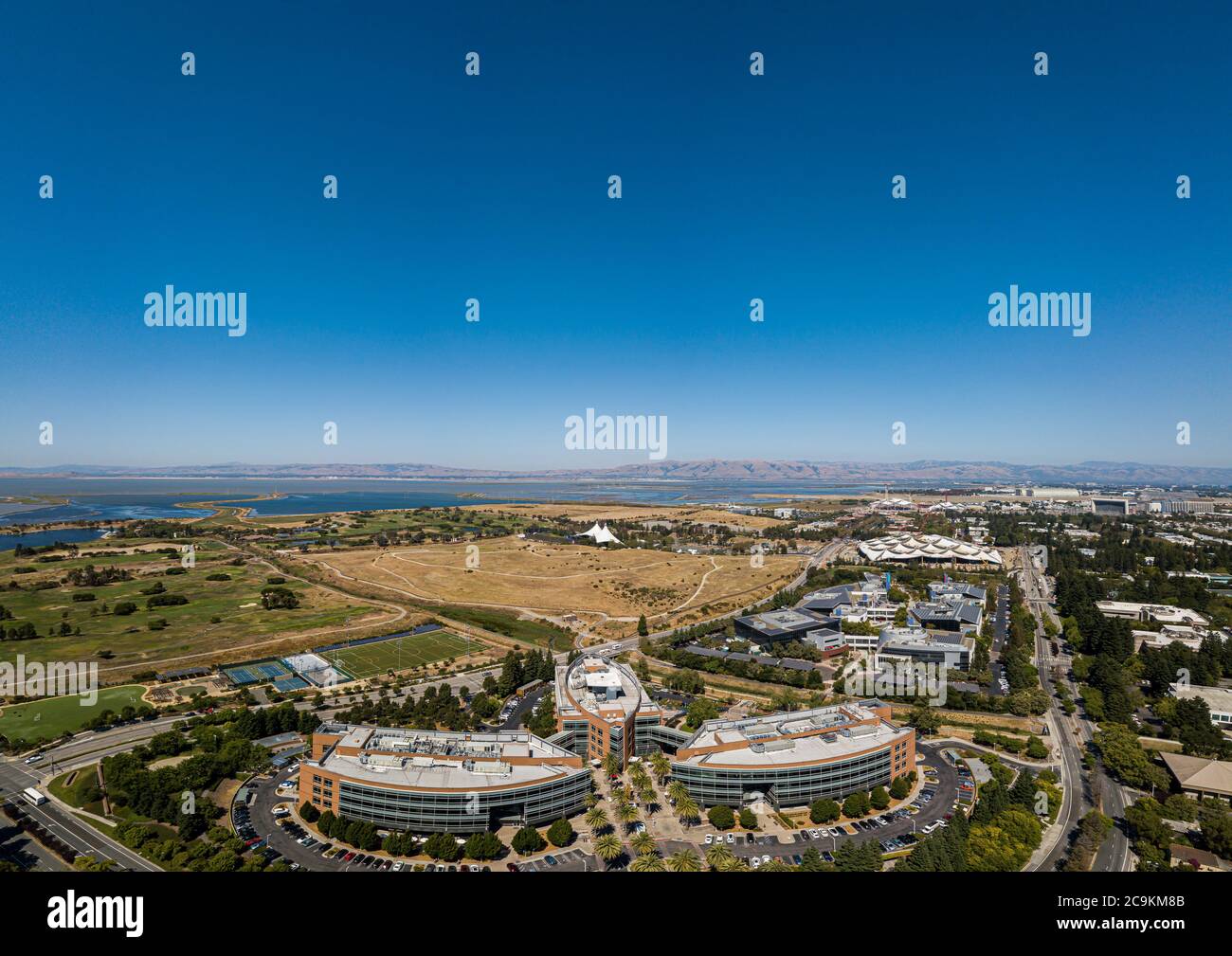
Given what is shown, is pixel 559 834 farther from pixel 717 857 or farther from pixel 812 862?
pixel 812 862

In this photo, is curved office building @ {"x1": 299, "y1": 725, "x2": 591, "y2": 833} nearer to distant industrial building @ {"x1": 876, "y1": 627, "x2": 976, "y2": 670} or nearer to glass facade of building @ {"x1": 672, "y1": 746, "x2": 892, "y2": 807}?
glass facade of building @ {"x1": 672, "y1": 746, "x2": 892, "y2": 807}

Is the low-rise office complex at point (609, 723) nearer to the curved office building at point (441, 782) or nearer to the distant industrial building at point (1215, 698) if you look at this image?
the curved office building at point (441, 782)

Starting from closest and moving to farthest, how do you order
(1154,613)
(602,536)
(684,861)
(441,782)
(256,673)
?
(684,861) → (441,782) → (256,673) → (1154,613) → (602,536)

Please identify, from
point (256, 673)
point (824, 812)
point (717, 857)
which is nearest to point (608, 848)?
point (717, 857)

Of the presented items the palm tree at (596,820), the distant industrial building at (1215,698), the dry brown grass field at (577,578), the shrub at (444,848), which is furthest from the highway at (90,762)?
the distant industrial building at (1215,698)

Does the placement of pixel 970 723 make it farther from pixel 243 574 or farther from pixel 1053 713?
pixel 243 574

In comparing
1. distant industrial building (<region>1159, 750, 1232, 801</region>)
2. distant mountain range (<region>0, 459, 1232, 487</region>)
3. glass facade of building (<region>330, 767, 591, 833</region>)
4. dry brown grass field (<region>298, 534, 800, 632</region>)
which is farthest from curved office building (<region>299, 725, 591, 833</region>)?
distant mountain range (<region>0, 459, 1232, 487</region>)
